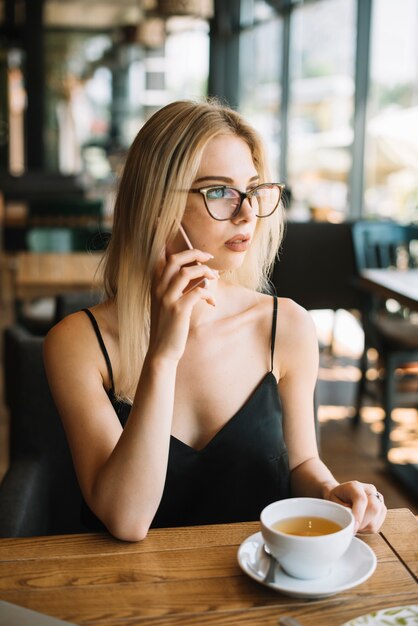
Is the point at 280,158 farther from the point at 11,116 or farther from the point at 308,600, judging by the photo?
the point at 308,600

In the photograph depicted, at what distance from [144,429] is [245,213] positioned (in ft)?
1.30

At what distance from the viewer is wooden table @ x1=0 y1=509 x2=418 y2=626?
3.12ft

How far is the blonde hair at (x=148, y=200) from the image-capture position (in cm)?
140

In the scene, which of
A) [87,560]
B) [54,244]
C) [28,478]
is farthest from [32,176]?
[87,560]

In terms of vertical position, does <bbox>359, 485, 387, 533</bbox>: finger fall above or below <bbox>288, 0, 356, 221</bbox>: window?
below

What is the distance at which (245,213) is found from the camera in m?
1.36

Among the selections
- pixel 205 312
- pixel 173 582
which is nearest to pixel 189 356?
pixel 205 312

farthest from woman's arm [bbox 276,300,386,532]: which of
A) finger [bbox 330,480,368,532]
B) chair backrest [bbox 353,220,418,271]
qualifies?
chair backrest [bbox 353,220,418,271]

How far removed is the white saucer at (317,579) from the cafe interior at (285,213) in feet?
Answer: 0.06

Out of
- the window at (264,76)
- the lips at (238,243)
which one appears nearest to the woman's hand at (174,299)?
the lips at (238,243)

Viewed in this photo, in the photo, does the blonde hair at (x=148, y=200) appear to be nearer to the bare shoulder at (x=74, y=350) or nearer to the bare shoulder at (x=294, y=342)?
the bare shoulder at (x=74, y=350)

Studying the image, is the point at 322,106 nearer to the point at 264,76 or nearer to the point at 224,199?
the point at 264,76

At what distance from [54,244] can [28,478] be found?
3.18 m

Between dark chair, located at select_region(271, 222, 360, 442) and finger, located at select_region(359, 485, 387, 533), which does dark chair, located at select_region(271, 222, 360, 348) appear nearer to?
dark chair, located at select_region(271, 222, 360, 442)
